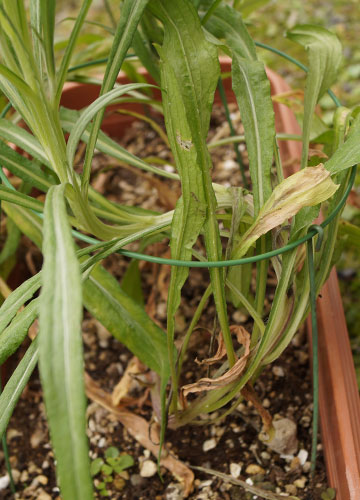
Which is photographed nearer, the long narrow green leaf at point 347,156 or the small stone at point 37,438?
the long narrow green leaf at point 347,156

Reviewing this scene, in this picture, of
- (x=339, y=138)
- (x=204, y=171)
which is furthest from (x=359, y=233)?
(x=204, y=171)

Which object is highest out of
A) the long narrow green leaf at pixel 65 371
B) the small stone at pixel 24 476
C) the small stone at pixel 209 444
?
the small stone at pixel 209 444

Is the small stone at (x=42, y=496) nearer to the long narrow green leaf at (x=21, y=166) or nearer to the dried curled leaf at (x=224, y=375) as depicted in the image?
the dried curled leaf at (x=224, y=375)

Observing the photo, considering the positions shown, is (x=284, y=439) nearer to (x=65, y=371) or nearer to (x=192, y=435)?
(x=192, y=435)

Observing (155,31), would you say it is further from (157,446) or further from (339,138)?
(157,446)

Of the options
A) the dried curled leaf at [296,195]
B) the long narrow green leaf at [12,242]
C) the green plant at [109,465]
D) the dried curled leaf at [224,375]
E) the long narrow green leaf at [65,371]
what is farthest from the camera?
the long narrow green leaf at [12,242]

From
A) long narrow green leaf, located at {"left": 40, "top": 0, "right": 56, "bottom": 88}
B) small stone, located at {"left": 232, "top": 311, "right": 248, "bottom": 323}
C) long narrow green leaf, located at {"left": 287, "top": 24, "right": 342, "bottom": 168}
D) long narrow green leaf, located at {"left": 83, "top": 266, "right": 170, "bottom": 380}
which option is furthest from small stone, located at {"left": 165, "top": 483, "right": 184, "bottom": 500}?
long narrow green leaf, located at {"left": 40, "top": 0, "right": 56, "bottom": 88}

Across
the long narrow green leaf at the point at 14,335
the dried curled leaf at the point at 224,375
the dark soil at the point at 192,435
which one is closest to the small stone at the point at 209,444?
the dark soil at the point at 192,435
